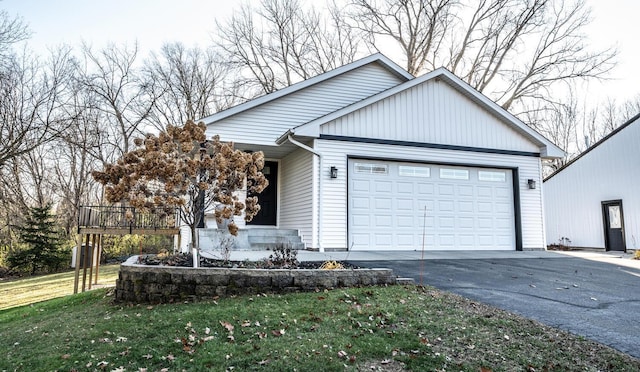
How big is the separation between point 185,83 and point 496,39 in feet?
57.9

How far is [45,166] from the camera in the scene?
856 inches

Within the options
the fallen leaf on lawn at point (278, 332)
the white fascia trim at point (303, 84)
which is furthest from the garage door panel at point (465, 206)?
the fallen leaf on lawn at point (278, 332)

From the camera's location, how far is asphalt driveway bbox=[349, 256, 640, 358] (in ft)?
13.6

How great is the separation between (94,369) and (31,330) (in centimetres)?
251

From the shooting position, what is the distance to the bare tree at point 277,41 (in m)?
23.9

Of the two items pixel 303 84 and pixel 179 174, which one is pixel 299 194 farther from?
pixel 179 174

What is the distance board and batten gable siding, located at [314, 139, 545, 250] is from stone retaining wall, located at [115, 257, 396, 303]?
428 cm

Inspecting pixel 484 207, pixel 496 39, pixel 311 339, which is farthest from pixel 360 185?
pixel 496 39

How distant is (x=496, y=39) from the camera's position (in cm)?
2188

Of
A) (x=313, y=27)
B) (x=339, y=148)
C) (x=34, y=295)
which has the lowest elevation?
(x=34, y=295)

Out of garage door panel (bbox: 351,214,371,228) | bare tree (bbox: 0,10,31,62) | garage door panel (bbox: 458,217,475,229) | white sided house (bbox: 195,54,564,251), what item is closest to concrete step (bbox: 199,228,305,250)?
white sided house (bbox: 195,54,564,251)

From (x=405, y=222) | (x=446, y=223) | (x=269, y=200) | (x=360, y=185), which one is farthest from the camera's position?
(x=269, y=200)

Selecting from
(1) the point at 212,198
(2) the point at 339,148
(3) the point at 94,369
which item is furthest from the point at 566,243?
(3) the point at 94,369

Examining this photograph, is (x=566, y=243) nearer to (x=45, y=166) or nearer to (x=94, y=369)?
(x=94, y=369)
